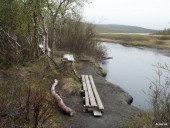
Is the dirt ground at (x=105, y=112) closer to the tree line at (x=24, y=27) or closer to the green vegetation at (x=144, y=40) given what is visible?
the tree line at (x=24, y=27)

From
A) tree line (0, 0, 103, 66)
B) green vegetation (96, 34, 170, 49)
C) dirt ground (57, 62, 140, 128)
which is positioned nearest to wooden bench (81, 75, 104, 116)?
dirt ground (57, 62, 140, 128)

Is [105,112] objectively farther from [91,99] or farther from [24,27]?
[24,27]

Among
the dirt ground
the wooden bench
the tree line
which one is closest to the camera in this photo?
the dirt ground

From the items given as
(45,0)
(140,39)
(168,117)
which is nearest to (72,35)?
(45,0)

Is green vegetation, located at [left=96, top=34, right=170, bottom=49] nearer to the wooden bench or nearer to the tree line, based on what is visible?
the tree line

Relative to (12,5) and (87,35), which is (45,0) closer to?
(12,5)

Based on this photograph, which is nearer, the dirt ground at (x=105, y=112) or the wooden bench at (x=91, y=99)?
the dirt ground at (x=105, y=112)

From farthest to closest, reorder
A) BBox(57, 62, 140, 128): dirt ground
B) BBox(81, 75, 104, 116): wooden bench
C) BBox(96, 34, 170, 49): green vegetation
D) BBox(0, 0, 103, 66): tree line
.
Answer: BBox(96, 34, 170, 49): green vegetation
BBox(0, 0, 103, 66): tree line
BBox(81, 75, 104, 116): wooden bench
BBox(57, 62, 140, 128): dirt ground

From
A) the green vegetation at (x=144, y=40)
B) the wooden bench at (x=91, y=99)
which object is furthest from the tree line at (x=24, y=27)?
the green vegetation at (x=144, y=40)

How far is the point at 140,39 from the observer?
7750cm

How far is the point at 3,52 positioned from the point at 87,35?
13828 millimetres

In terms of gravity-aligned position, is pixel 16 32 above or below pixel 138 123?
above

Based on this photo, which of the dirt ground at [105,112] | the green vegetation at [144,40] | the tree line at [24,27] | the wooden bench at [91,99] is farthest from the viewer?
the green vegetation at [144,40]

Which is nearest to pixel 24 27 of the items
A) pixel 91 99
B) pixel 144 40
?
pixel 91 99
